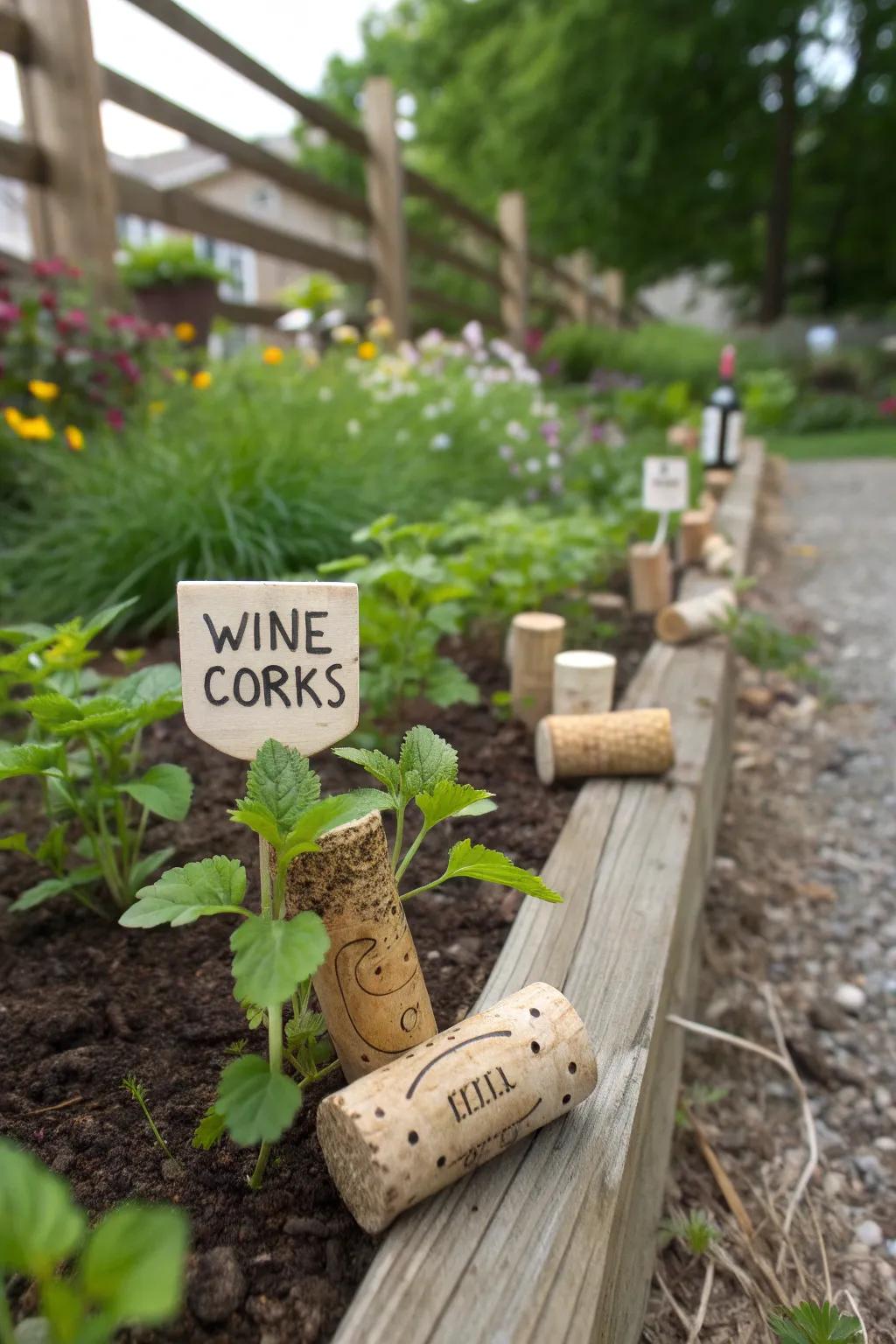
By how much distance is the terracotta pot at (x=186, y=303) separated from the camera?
4.75 meters

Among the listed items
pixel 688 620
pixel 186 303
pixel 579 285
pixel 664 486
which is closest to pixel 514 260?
pixel 579 285

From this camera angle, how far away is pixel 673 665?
2262 mm

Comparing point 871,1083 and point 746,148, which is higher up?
point 746,148

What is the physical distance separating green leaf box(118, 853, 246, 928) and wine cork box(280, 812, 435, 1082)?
0.08m

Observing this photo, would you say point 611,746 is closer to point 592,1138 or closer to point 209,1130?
point 592,1138

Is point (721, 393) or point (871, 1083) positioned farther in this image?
point (721, 393)

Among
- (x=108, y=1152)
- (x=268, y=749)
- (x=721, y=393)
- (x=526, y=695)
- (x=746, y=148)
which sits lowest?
(x=108, y=1152)

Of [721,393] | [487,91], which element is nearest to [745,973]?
[721,393]

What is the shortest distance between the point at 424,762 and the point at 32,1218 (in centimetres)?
52

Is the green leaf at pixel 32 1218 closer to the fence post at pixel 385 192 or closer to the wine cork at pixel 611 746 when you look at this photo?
the wine cork at pixel 611 746

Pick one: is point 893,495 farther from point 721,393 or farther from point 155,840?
point 155,840

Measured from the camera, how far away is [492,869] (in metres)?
0.90

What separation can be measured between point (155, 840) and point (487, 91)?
40.7ft

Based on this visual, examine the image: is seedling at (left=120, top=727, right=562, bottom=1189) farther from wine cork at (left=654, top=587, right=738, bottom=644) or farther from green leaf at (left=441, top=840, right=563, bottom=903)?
wine cork at (left=654, top=587, right=738, bottom=644)
